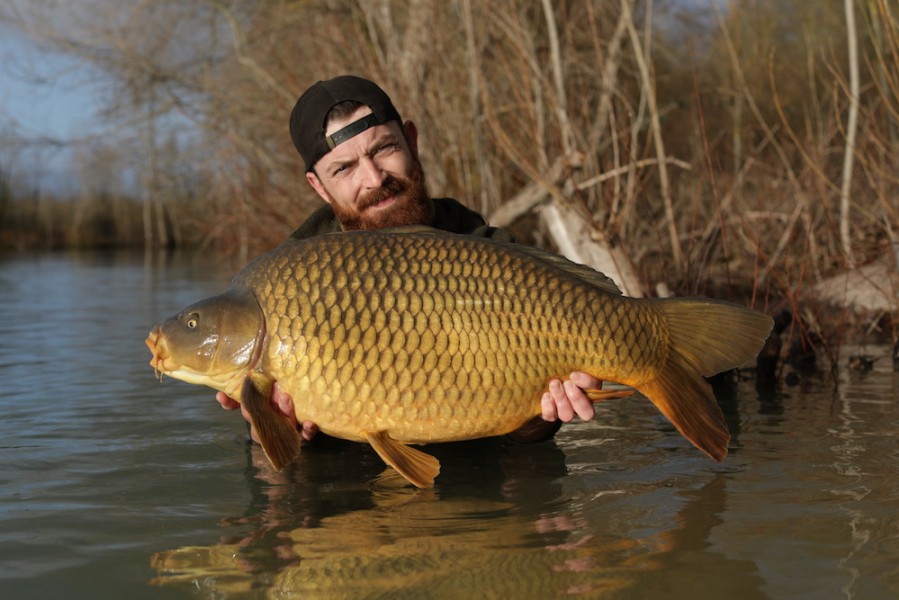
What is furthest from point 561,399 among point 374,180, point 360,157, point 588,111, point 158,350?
point 588,111

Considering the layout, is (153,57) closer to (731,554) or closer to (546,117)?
(546,117)

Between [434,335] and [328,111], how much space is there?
1.11 meters

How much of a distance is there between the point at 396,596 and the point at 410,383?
51cm

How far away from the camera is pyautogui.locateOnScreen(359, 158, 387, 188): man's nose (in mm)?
2939

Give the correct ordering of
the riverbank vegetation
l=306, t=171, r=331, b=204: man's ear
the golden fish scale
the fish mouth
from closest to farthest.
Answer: the golden fish scale
the fish mouth
l=306, t=171, r=331, b=204: man's ear
the riverbank vegetation

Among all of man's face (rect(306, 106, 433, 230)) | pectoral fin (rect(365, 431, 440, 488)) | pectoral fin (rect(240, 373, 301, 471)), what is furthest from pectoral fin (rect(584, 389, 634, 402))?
man's face (rect(306, 106, 433, 230))

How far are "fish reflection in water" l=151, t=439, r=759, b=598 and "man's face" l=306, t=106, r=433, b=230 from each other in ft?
2.64

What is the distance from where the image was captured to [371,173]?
2.95 m

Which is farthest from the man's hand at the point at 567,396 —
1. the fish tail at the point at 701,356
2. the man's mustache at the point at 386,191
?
the man's mustache at the point at 386,191

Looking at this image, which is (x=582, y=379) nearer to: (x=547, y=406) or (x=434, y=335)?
(x=547, y=406)

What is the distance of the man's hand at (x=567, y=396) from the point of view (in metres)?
2.20

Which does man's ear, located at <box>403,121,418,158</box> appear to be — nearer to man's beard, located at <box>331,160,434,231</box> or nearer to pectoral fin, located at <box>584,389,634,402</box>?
man's beard, located at <box>331,160,434,231</box>

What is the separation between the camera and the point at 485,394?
7.07 ft

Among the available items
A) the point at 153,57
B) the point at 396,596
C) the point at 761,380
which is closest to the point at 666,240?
the point at 761,380
